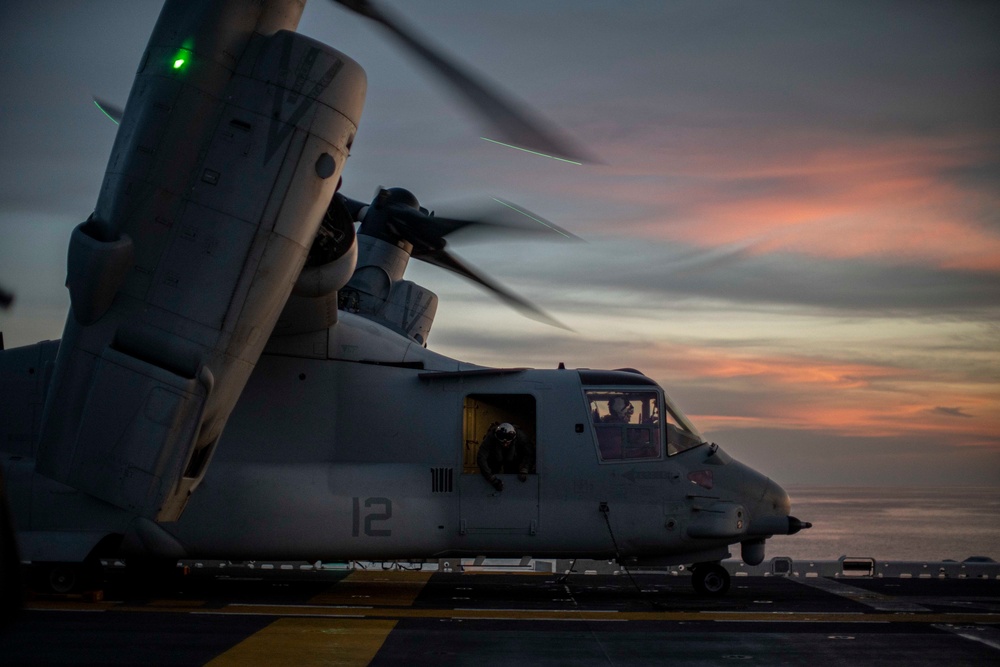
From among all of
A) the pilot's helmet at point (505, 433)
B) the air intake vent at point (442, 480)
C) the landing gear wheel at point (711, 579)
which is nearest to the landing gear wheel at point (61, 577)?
the air intake vent at point (442, 480)

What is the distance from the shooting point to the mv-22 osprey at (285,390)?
10250 mm

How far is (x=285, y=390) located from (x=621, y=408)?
4.83 meters

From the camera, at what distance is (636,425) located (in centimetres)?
1480

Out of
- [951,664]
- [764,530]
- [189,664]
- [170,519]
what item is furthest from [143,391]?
[764,530]

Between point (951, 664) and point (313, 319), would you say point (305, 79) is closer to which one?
point (313, 319)

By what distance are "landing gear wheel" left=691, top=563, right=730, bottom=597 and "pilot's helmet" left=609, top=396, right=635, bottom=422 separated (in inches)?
95.8

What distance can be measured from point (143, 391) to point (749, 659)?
6.37 metres

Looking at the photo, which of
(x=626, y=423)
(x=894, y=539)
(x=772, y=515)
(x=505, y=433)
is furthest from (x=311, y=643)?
(x=894, y=539)

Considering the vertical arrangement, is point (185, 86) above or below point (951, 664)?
above

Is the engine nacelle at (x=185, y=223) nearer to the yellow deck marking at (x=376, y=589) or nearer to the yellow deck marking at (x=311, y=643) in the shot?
the yellow deck marking at (x=311, y=643)

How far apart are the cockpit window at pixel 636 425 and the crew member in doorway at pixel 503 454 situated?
1.05 m

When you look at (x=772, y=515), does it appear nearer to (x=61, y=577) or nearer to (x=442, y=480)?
(x=442, y=480)

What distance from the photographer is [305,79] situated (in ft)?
34.0

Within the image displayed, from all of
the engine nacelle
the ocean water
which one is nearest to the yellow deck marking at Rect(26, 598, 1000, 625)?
the engine nacelle
